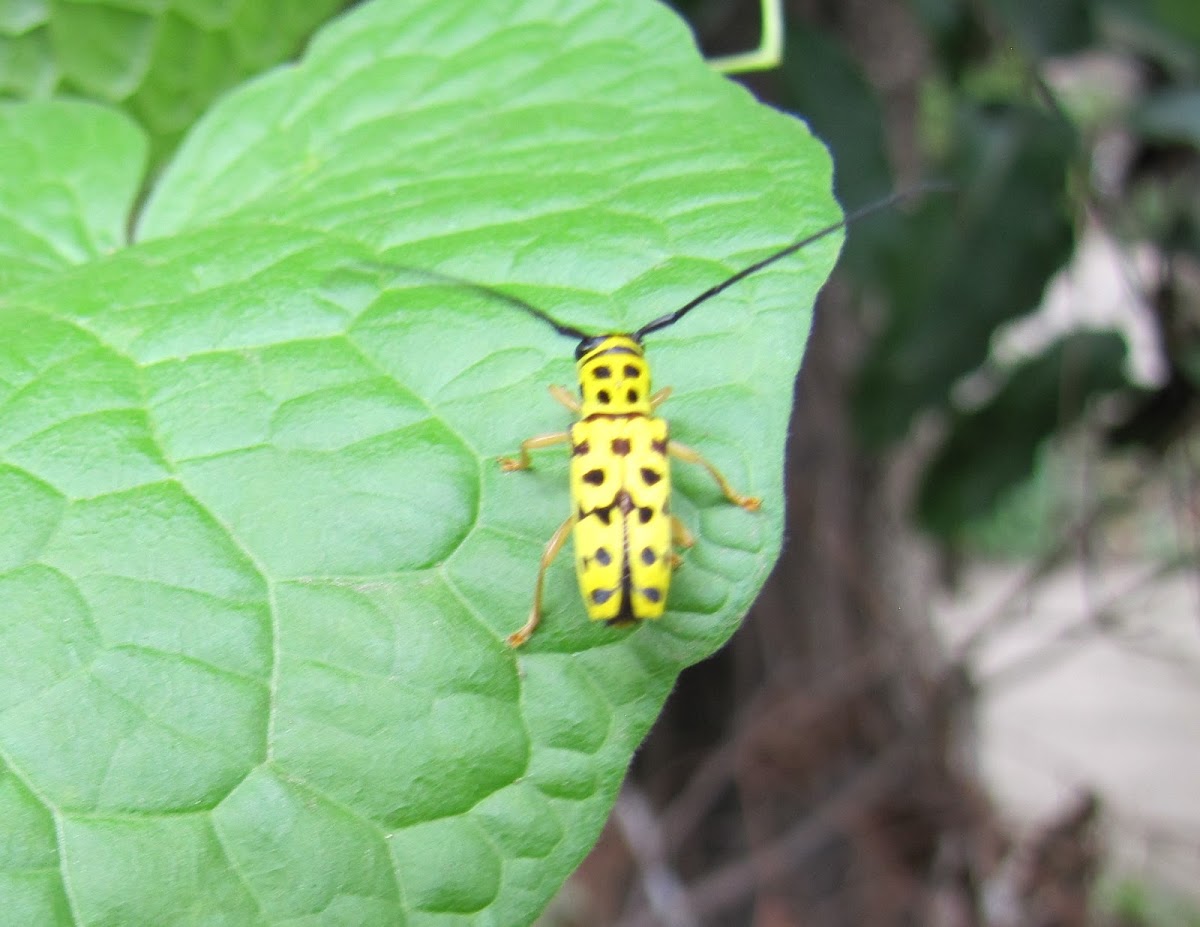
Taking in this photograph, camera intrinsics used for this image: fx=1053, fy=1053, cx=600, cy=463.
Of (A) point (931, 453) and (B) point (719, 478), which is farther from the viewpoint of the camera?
(A) point (931, 453)

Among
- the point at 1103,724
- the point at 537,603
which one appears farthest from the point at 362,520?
the point at 1103,724

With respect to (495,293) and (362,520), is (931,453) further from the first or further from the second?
(362,520)

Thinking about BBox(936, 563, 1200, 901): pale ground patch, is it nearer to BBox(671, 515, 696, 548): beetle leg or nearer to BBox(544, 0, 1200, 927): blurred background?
BBox(544, 0, 1200, 927): blurred background

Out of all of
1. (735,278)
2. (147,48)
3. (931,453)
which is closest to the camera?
(735,278)

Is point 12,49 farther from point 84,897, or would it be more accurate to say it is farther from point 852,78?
point 852,78

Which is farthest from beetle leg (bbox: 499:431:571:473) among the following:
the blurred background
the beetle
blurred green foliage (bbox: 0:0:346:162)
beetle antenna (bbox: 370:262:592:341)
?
the blurred background

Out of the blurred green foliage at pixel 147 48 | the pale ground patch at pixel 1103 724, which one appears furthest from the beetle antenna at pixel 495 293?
the pale ground patch at pixel 1103 724
